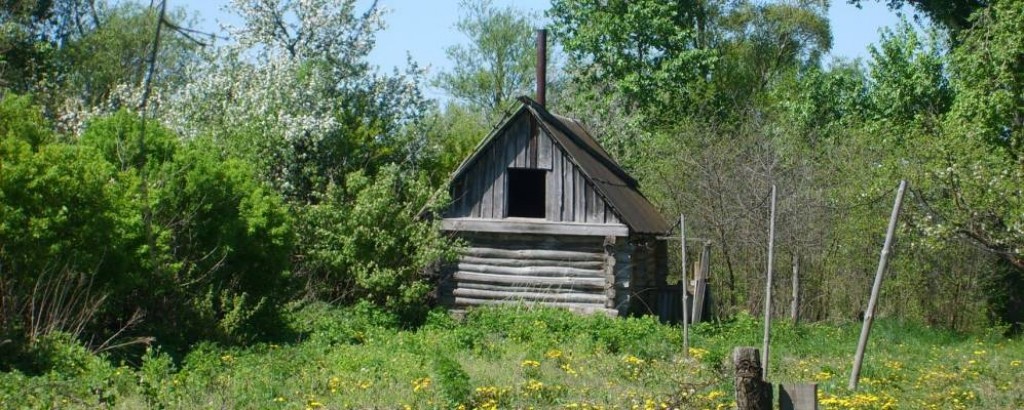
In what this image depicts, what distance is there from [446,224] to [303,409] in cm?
1384

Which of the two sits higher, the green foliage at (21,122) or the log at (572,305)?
the green foliage at (21,122)

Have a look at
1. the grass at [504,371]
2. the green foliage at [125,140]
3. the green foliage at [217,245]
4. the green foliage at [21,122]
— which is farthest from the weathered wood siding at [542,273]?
the green foliage at [21,122]

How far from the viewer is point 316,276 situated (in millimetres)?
25438

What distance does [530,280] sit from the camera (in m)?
25.6

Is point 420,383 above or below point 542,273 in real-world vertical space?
below

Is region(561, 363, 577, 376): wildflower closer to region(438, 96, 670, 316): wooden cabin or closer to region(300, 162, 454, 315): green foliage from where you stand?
region(300, 162, 454, 315): green foliage

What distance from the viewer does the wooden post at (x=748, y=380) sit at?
762cm

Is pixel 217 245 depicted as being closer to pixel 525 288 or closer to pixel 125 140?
pixel 125 140

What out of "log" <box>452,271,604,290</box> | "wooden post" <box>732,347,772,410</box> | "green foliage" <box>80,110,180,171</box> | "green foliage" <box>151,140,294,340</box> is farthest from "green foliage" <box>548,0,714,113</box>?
"wooden post" <box>732,347,772,410</box>

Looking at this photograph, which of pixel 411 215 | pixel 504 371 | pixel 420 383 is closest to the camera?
pixel 420 383

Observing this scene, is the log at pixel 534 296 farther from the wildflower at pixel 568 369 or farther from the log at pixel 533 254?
the wildflower at pixel 568 369

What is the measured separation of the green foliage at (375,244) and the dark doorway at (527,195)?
18.5 feet

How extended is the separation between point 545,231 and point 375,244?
3656 mm

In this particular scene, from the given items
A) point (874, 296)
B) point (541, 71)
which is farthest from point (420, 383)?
point (541, 71)
